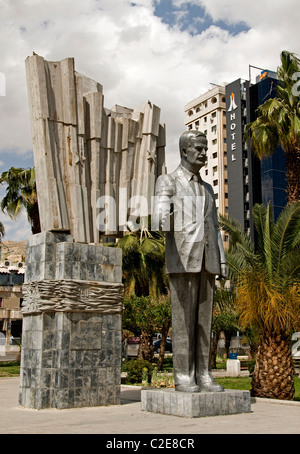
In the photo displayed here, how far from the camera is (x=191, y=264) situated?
25.1ft

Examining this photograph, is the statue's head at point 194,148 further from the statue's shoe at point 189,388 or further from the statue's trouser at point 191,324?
the statue's shoe at point 189,388

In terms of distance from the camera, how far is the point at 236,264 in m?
12.7

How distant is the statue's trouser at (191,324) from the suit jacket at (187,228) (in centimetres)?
21

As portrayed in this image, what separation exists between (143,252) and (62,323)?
11.7 m

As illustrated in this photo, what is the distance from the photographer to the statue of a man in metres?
7.69

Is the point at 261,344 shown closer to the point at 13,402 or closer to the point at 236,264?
the point at 236,264

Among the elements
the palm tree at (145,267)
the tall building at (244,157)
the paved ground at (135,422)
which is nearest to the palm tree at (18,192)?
the palm tree at (145,267)

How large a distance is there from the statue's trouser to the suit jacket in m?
0.21

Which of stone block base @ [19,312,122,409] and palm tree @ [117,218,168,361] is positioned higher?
palm tree @ [117,218,168,361]

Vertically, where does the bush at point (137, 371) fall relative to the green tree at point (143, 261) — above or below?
below

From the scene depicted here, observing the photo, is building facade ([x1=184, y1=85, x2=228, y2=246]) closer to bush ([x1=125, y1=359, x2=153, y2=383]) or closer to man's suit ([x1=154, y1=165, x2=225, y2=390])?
bush ([x1=125, y1=359, x2=153, y2=383])

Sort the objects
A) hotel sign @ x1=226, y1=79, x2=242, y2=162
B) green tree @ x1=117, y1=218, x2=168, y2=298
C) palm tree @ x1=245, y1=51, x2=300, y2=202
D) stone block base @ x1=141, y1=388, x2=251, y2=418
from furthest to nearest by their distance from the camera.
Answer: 1. hotel sign @ x1=226, y1=79, x2=242, y2=162
2. green tree @ x1=117, y1=218, x2=168, y2=298
3. palm tree @ x1=245, y1=51, x2=300, y2=202
4. stone block base @ x1=141, y1=388, x2=251, y2=418

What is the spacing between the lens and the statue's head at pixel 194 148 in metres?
8.05

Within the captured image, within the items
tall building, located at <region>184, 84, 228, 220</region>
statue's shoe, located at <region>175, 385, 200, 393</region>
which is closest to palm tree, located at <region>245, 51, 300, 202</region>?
statue's shoe, located at <region>175, 385, 200, 393</region>
